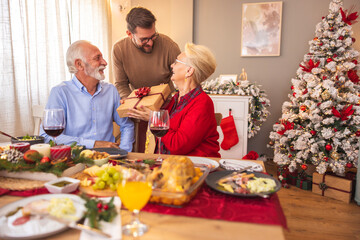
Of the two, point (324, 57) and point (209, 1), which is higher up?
point (209, 1)

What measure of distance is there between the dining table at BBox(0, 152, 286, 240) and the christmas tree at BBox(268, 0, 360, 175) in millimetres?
2532

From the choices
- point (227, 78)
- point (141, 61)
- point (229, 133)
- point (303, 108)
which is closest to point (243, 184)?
point (141, 61)

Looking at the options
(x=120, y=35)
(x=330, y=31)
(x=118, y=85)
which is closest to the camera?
(x=118, y=85)

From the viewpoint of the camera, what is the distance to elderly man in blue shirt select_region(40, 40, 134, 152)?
1.96 m

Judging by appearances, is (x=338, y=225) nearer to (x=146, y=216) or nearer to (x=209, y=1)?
(x=146, y=216)

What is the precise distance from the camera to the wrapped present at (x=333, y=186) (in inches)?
108

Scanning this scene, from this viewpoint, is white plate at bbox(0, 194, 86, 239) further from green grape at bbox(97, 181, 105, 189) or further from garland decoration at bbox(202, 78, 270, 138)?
garland decoration at bbox(202, 78, 270, 138)

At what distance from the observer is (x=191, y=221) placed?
2.52 ft

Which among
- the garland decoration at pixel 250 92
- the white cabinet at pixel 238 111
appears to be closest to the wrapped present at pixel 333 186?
the white cabinet at pixel 238 111

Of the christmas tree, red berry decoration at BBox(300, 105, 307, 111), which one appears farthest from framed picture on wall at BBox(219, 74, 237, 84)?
red berry decoration at BBox(300, 105, 307, 111)

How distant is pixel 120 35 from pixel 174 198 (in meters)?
4.04

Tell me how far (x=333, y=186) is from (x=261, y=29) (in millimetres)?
2717

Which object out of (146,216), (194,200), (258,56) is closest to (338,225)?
(194,200)

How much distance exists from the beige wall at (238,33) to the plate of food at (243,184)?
3.66 meters
